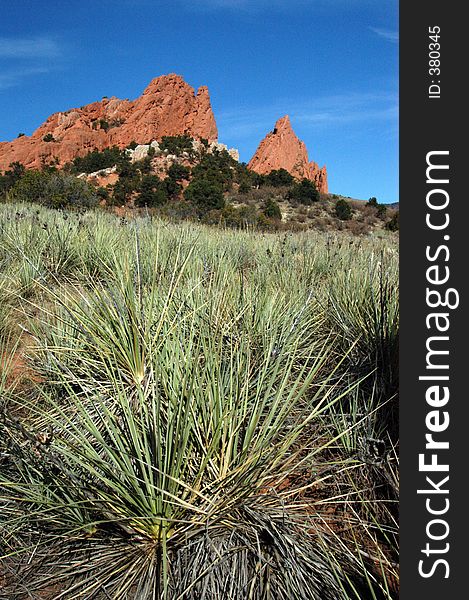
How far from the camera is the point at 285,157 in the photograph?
231 feet

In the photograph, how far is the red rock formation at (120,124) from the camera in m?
63.7

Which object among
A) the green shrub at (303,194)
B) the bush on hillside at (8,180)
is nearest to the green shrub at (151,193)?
the bush on hillside at (8,180)

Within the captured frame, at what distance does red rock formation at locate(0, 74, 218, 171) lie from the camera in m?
63.7

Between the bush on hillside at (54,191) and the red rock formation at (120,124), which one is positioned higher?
the red rock formation at (120,124)

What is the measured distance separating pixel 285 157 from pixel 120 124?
30334mm

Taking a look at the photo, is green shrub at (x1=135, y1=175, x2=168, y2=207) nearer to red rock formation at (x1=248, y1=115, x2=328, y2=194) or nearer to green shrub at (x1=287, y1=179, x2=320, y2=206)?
green shrub at (x1=287, y1=179, x2=320, y2=206)

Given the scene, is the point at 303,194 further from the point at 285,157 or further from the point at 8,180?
the point at 285,157

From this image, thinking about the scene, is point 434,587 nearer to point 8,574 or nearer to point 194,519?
point 194,519

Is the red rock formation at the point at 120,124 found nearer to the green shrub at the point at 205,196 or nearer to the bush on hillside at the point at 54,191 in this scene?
the green shrub at the point at 205,196

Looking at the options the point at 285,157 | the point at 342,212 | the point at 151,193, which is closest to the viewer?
the point at 342,212

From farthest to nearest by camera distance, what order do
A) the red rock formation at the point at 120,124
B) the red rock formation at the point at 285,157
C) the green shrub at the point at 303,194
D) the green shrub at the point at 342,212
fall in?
the red rock formation at the point at 285,157, the red rock formation at the point at 120,124, the green shrub at the point at 303,194, the green shrub at the point at 342,212

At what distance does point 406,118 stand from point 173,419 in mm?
1099

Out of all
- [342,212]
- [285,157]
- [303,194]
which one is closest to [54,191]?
[342,212]

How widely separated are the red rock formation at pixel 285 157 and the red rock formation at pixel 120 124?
1133 centimetres
